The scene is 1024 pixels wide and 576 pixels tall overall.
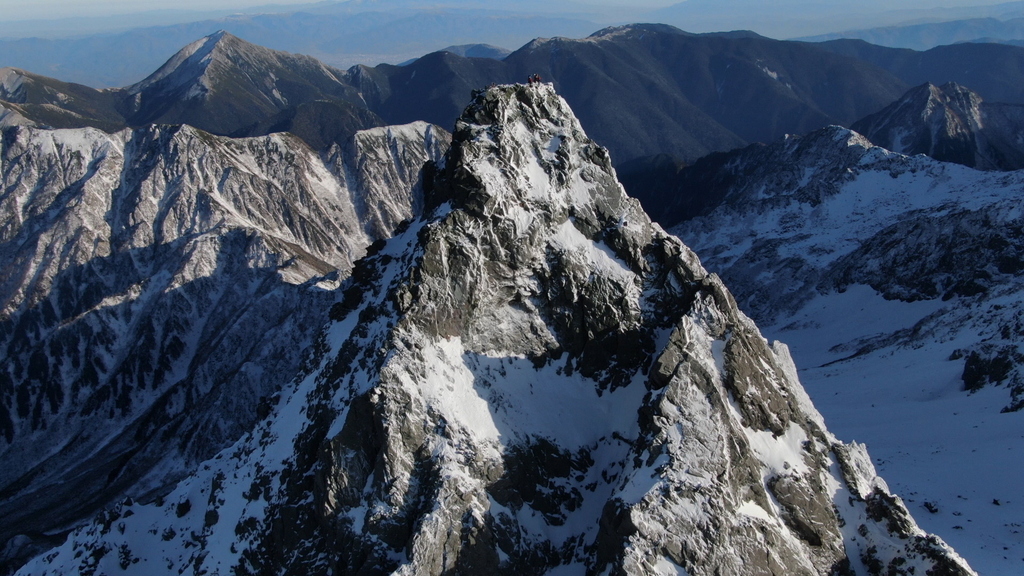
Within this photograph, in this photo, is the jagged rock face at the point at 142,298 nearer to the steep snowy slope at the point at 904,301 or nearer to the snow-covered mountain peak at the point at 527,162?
the snow-covered mountain peak at the point at 527,162

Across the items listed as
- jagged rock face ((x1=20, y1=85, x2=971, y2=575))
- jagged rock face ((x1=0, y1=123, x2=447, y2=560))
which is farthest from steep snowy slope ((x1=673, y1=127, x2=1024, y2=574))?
jagged rock face ((x1=0, y1=123, x2=447, y2=560))

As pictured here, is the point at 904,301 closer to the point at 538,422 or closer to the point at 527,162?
the point at 527,162

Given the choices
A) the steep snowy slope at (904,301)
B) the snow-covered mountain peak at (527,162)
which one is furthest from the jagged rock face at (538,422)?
the steep snowy slope at (904,301)

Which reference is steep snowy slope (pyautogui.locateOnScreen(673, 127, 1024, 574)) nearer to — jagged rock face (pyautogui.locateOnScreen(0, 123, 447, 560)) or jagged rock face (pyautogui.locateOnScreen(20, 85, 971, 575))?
jagged rock face (pyautogui.locateOnScreen(20, 85, 971, 575))

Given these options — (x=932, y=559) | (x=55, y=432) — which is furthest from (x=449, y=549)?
(x=55, y=432)

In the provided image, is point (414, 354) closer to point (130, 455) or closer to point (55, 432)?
point (130, 455)

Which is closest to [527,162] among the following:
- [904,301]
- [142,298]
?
[904,301]

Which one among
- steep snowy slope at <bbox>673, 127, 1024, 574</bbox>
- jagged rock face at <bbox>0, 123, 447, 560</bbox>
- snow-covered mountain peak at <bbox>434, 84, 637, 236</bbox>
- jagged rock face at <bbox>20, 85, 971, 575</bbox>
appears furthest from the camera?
jagged rock face at <bbox>0, 123, 447, 560</bbox>
